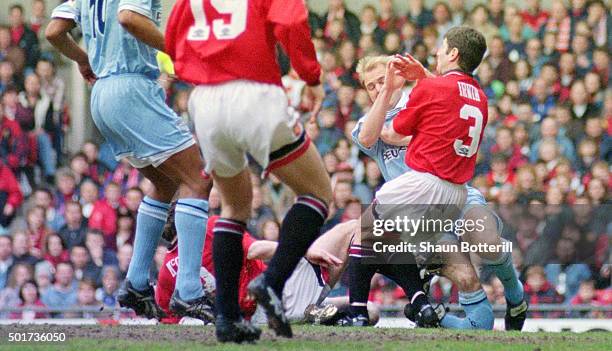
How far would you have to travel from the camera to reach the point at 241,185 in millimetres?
6691

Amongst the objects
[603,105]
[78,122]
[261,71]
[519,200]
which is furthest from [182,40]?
[78,122]

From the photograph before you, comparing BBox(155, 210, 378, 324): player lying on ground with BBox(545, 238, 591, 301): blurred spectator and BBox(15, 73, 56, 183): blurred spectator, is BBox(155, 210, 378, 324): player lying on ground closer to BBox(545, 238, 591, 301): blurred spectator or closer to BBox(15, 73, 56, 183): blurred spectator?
BBox(545, 238, 591, 301): blurred spectator

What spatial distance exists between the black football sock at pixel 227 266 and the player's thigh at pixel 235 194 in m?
0.06

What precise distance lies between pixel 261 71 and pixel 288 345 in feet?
4.82

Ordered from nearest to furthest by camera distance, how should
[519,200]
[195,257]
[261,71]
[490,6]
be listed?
[261,71] < [195,257] < [519,200] < [490,6]

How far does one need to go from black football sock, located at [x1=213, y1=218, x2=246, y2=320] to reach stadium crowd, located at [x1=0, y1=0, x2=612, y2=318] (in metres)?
5.87

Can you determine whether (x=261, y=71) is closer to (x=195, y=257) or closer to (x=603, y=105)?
(x=195, y=257)

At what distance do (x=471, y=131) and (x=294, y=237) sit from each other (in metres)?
2.13

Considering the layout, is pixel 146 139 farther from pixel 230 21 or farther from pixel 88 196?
pixel 88 196

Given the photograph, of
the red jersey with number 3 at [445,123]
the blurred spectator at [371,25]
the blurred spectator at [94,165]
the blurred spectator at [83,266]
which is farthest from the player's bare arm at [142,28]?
the blurred spectator at [371,25]

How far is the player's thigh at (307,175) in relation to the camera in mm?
6535

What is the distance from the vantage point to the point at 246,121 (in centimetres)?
632

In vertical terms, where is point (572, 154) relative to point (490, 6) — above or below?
below

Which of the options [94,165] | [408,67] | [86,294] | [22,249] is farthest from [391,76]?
[94,165]
